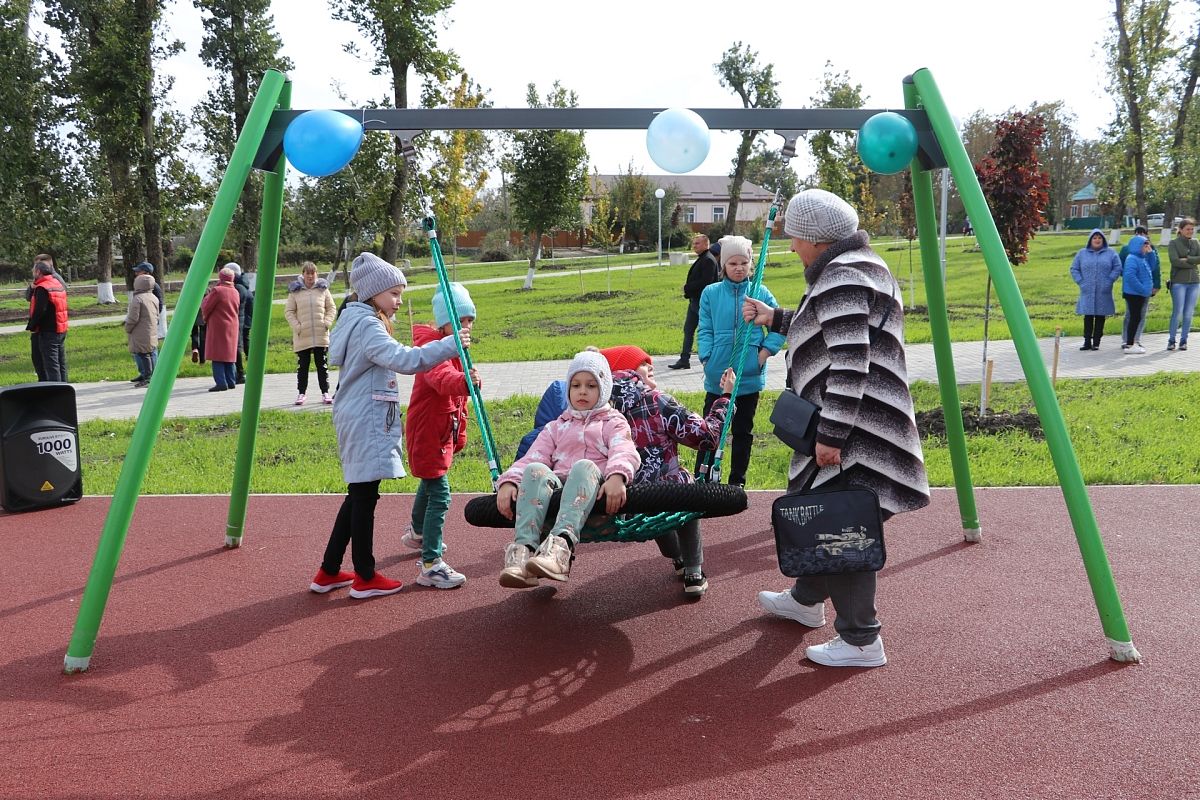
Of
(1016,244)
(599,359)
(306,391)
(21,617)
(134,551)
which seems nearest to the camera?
(599,359)

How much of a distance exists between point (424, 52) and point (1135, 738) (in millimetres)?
20761

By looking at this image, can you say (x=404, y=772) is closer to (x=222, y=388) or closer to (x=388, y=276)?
(x=388, y=276)

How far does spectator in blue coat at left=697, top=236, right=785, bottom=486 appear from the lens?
6023 millimetres

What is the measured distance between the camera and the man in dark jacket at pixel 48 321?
1209cm

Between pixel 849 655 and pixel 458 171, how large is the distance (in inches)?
1013

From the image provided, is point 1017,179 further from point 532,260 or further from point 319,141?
point 532,260

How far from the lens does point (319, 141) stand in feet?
14.6

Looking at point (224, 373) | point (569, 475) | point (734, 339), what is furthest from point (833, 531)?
point (224, 373)

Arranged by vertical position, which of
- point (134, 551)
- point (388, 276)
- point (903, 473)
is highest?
point (388, 276)

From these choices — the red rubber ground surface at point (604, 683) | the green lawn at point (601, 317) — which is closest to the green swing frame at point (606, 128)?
the red rubber ground surface at point (604, 683)

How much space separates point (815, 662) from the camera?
13.6 ft

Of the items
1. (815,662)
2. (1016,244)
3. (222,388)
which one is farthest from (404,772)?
(222,388)

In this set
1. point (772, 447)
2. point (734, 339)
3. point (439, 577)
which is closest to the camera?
point (439, 577)

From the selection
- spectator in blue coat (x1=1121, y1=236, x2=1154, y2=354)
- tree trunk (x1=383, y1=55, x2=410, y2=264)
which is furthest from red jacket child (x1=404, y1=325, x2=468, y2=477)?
tree trunk (x1=383, y1=55, x2=410, y2=264)
